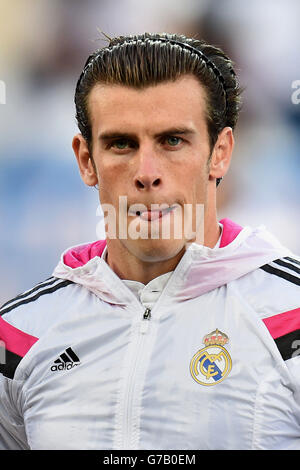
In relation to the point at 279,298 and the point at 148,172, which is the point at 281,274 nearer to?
the point at 279,298

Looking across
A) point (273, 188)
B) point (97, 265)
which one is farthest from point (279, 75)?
point (97, 265)

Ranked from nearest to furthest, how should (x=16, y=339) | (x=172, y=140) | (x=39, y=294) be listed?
(x=172, y=140), (x=16, y=339), (x=39, y=294)

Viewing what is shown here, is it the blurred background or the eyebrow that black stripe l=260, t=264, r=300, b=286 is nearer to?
the eyebrow

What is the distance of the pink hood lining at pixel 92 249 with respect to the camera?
2073 mm

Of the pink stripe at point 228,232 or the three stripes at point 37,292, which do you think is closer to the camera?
the pink stripe at point 228,232

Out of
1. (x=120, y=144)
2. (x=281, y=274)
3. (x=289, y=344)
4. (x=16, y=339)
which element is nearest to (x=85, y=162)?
(x=120, y=144)

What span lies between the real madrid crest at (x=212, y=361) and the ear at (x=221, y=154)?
0.48 metres

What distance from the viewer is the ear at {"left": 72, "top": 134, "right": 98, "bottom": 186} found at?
2.08 metres

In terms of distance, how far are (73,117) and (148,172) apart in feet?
9.27

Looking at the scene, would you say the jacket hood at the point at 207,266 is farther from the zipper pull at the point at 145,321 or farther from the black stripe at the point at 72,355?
the black stripe at the point at 72,355

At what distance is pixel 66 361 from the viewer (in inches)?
77.4

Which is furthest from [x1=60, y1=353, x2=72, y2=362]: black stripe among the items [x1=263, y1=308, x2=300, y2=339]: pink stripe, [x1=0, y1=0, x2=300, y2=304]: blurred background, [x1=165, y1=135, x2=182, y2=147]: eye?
[x1=0, y1=0, x2=300, y2=304]: blurred background

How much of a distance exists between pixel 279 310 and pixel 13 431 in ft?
3.03

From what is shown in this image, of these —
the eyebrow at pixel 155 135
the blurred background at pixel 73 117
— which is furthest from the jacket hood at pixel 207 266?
the blurred background at pixel 73 117
